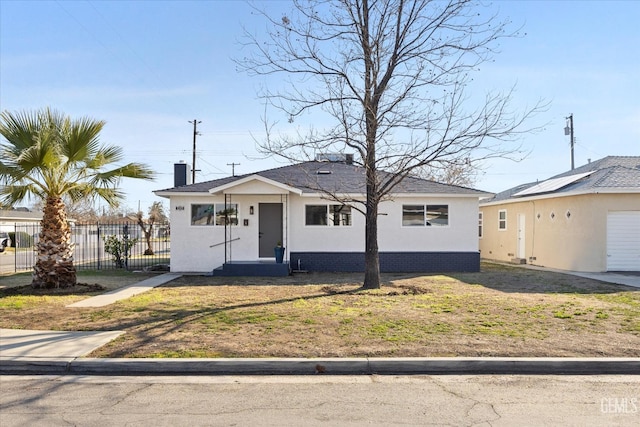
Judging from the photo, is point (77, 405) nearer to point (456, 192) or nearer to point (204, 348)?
point (204, 348)

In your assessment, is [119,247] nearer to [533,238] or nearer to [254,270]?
[254,270]

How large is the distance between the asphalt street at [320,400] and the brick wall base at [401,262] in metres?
11.6

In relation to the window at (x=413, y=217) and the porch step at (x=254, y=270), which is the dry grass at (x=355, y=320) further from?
the window at (x=413, y=217)

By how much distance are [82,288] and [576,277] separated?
49.0 ft

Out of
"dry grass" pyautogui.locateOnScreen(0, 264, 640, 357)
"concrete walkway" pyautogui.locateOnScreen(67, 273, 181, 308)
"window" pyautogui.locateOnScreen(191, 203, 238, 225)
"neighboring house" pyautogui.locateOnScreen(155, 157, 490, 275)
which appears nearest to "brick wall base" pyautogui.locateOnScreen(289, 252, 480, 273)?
"neighboring house" pyautogui.locateOnScreen(155, 157, 490, 275)

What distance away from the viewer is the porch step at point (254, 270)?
618 inches

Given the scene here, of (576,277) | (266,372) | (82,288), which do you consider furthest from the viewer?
(576,277)

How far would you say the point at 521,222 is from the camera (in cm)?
2148

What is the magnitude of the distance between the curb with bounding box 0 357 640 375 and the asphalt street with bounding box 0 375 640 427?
16 centimetres

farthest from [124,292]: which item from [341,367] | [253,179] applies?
[341,367]

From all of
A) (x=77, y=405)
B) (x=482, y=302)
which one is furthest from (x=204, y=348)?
(x=482, y=302)

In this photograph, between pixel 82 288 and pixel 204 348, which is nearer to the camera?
A: pixel 204 348

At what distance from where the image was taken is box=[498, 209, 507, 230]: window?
23.2 metres

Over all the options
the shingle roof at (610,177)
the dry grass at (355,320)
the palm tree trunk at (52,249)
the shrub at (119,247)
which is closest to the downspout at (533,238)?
the shingle roof at (610,177)
